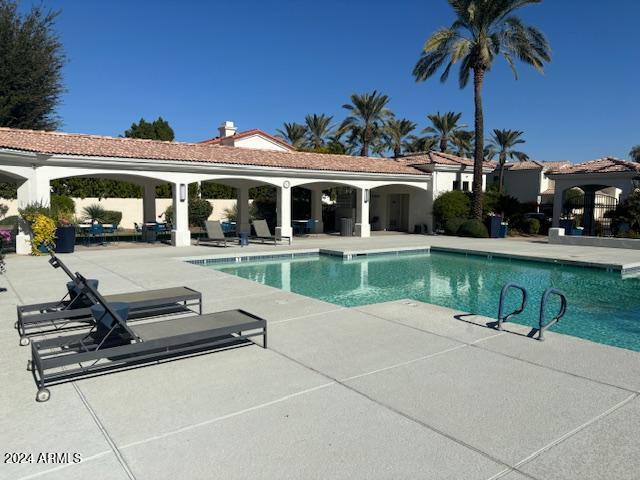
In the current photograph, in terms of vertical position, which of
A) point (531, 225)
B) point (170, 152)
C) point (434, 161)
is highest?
point (434, 161)

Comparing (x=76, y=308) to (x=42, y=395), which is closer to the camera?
(x=42, y=395)

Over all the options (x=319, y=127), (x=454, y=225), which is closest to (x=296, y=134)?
(x=319, y=127)

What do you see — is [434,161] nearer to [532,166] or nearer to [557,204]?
[557,204]

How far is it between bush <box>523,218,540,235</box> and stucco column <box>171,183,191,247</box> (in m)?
21.2

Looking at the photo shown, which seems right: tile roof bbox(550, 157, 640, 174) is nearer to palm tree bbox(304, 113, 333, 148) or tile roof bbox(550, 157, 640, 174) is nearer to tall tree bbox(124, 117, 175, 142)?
palm tree bbox(304, 113, 333, 148)

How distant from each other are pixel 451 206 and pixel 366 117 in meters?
15.7

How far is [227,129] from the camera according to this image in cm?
4703

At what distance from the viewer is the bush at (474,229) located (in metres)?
26.3

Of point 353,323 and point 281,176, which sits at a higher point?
point 281,176

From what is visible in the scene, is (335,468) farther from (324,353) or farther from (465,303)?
(465,303)

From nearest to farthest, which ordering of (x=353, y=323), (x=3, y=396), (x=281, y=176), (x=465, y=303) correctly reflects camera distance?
1. (x=3, y=396)
2. (x=353, y=323)
3. (x=465, y=303)
4. (x=281, y=176)

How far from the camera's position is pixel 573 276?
14758 mm

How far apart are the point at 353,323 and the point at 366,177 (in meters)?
19.5

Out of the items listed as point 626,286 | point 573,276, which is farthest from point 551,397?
point 573,276
